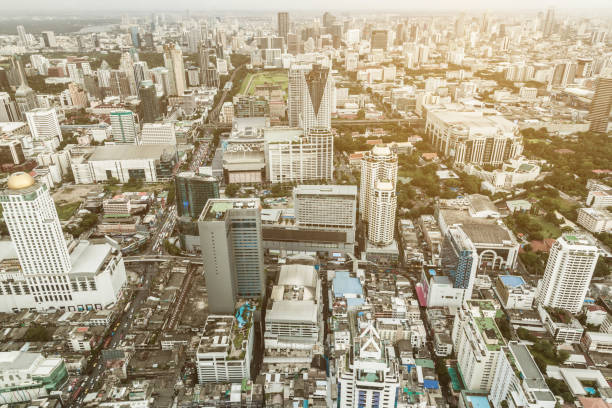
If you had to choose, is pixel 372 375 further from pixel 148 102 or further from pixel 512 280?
pixel 148 102

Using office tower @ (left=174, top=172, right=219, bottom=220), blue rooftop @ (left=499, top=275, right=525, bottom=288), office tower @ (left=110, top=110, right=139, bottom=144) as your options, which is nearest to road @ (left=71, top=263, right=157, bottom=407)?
office tower @ (left=174, top=172, right=219, bottom=220)

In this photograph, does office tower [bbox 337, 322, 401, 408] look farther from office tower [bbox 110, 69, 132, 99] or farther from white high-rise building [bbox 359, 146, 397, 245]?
office tower [bbox 110, 69, 132, 99]

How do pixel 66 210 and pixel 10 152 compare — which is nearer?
pixel 66 210

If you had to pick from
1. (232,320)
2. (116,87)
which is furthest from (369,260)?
(116,87)

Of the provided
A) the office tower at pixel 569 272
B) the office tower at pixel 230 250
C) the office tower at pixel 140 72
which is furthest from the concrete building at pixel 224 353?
the office tower at pixel 140 72

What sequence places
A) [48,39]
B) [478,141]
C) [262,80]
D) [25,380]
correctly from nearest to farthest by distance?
[25,380] < [478,141] < [262,80] < [48,39]

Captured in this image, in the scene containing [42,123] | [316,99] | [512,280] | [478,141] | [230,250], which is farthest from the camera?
[42,123]

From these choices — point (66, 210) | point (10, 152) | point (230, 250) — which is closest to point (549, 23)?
point (66, 210)
